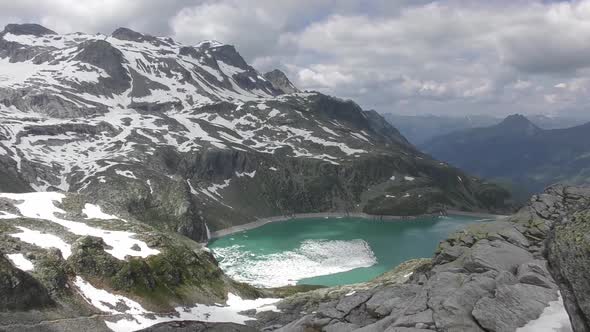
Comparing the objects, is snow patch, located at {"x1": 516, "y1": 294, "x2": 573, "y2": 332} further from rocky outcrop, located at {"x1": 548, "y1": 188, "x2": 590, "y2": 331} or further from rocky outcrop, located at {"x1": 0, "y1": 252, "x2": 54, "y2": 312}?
rocky outcrop, located at {"x1": 0, "y1": 252, "x2": 54, "y2": 312}

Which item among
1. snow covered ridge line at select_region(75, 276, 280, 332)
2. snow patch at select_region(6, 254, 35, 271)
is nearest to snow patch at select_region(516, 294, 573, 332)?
snow covered ridge line at select_region(75, 276, 280, 332)

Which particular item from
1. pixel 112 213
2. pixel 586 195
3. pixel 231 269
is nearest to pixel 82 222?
pixel 112 213

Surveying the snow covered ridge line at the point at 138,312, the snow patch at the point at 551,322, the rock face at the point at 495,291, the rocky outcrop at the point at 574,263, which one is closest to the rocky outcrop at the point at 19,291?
the snow covered ridge line at the point at 138,312

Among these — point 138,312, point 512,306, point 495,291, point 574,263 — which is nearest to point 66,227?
point 138,312

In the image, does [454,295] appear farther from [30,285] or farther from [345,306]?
[30,285]

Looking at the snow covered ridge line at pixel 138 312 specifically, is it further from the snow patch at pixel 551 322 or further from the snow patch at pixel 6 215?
the snow patch at pixel 551 322

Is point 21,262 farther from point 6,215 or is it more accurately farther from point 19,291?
point 6,215
